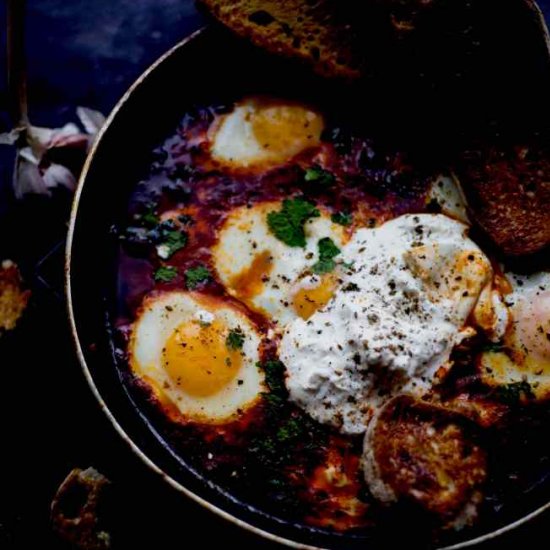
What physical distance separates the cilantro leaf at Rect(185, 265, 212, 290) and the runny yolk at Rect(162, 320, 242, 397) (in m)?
0.21

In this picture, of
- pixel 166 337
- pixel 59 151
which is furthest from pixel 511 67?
pixel 59 151

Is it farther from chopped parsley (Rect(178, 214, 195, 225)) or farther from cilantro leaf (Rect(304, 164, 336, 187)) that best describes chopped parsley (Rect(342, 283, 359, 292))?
chopped parsley (Rect(178, 214, 195, 225))

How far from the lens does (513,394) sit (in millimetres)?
3236

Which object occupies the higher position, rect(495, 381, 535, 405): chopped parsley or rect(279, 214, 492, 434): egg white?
rect(279, 214, 492, 434): egg white

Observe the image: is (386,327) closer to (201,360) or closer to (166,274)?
(201,360)

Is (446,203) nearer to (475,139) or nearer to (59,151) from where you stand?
(475,139)

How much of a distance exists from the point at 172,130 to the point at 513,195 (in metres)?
1.76

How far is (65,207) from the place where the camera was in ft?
12.3

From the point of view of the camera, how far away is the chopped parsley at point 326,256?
338 cm

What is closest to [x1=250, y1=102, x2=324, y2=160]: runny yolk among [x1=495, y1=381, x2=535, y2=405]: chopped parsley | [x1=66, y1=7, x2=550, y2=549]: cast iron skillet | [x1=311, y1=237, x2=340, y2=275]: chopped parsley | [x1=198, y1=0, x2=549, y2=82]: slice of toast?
[x1=66, y1=7, x2=550, y2=549]: cast iron skillet

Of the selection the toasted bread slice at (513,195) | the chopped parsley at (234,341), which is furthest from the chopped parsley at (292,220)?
the toasted bread slice at (513,195)

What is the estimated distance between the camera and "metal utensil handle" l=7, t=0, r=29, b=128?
10.6 feet

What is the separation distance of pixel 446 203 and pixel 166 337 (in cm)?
153

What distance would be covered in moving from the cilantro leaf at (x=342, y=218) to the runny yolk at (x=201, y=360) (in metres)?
0.78
